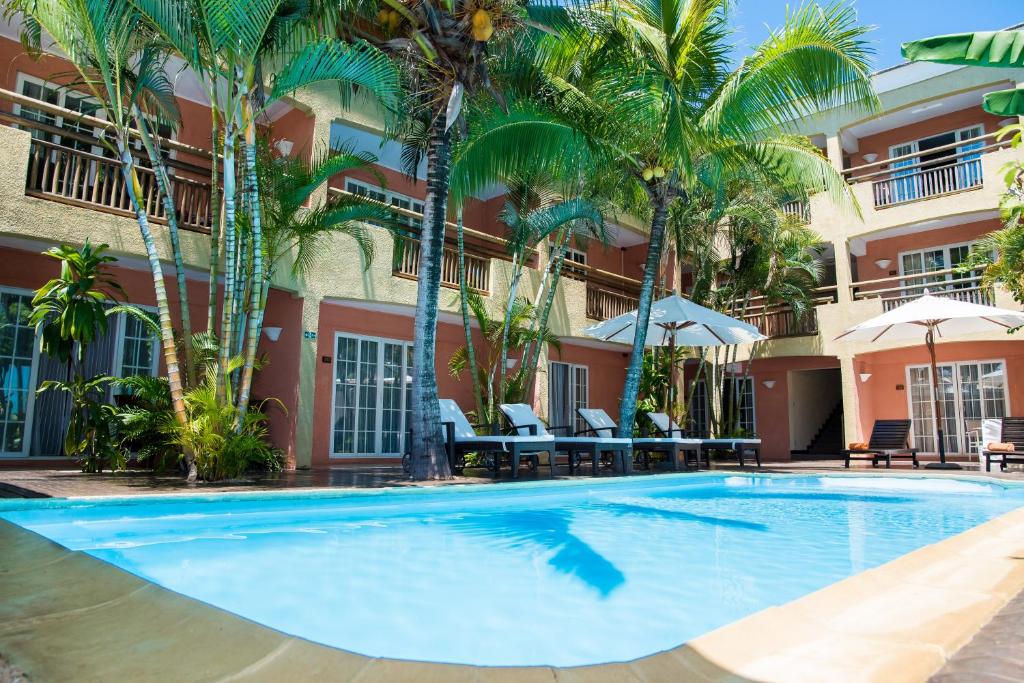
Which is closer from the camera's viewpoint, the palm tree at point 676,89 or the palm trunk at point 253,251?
the palm trunk at point 253,251

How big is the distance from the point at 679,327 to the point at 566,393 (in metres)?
4.13

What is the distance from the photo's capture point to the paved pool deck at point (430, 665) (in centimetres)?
208

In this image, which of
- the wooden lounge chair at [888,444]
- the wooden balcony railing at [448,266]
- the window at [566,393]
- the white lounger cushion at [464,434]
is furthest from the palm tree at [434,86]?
the wooden lounge chair at [888,444]

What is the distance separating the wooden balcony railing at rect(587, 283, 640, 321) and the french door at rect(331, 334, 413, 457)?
469 cm

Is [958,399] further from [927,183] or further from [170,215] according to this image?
[170,215]

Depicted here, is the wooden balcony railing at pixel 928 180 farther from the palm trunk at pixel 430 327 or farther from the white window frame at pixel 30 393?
the white window frame at pixel 30 393

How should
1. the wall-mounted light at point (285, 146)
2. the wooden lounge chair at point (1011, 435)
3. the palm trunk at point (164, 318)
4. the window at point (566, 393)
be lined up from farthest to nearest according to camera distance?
the window at point (566, 393), the wooden lounge chair at point (1011, 435), the wall-mounted light at point (285, 146), the palm trunk at point (164, 318)

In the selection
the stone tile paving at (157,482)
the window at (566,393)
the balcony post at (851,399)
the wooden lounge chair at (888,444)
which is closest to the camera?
the stone tile paving at (157,482)

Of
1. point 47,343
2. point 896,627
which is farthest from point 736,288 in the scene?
point 896,627

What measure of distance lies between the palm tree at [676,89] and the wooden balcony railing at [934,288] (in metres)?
6.63

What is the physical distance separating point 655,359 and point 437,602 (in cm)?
1417

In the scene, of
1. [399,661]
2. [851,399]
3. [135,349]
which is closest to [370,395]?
[135,349]

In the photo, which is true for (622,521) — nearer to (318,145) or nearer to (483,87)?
(483,87)

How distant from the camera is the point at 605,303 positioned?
55.6 feet
